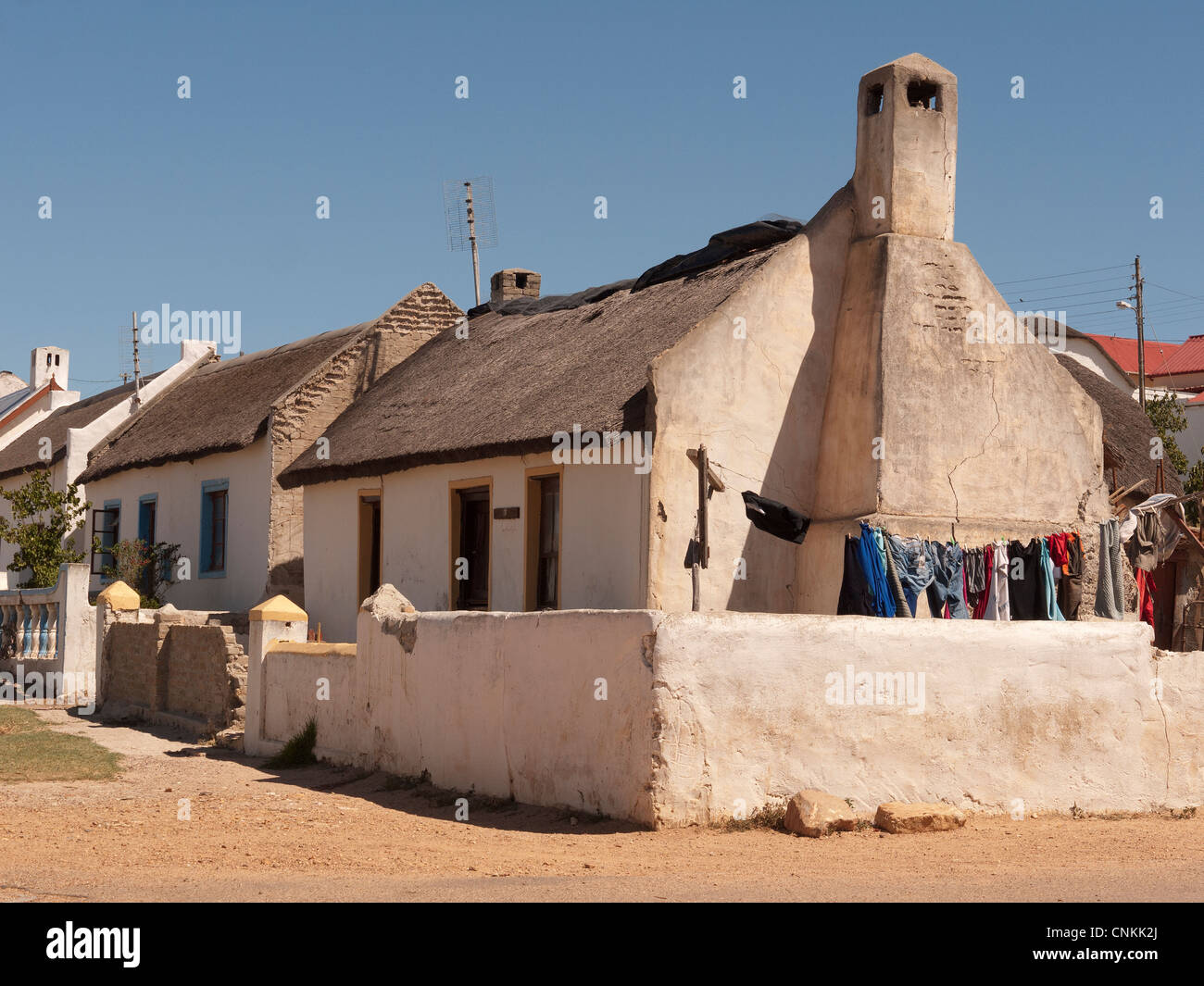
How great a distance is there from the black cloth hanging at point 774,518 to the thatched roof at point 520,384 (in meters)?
1.40

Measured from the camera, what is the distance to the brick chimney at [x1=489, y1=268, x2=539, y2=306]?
23.3 meters

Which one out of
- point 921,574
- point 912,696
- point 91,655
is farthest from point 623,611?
point 91,655

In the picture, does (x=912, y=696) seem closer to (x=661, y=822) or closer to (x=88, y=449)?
(x=661, y=822)

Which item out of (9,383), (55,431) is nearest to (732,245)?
(55,431)

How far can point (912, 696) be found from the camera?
33.4 ft

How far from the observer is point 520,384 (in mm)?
16812

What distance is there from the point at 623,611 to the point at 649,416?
4242 mm

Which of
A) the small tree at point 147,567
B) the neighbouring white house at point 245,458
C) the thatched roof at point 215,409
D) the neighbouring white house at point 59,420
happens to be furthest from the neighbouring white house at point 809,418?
the neighbouring white house at point 59,420

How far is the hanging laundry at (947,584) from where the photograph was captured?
1332 cm

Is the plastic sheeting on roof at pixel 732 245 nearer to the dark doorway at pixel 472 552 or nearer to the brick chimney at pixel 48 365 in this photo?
the dark doorway at pixel 472 552

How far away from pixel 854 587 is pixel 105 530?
19111 mm

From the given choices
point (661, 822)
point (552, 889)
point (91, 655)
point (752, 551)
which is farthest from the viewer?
point (91, 655)

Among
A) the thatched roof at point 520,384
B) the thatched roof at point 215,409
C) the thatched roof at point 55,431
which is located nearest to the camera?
the thatched roof at point 520,384

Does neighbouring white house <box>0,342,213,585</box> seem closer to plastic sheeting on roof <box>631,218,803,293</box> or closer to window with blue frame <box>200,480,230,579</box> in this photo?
window with blue frame <box>200,480,230,579</box>
